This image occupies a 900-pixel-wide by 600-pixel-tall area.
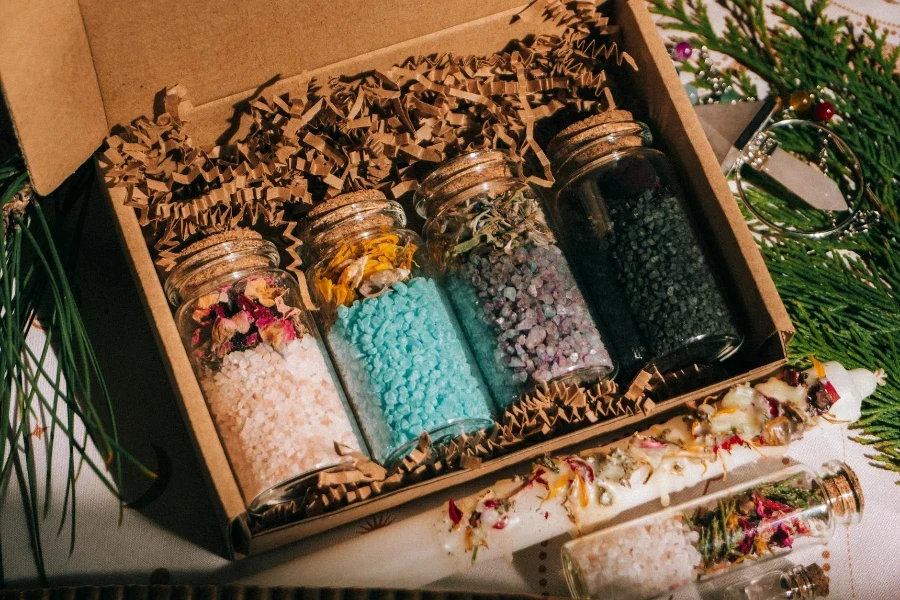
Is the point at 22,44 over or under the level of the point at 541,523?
over

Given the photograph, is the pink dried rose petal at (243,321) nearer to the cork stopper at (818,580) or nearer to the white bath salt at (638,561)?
the white bath salt at (638,561)

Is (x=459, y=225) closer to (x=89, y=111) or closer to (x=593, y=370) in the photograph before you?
(x=593, y=370)

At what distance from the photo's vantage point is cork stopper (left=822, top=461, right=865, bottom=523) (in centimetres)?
114

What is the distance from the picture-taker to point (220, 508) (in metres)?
1.00

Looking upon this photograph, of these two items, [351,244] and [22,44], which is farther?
[351,244]

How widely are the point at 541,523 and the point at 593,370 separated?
9.1 inches

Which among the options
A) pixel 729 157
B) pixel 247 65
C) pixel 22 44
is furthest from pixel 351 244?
pixel 729 157

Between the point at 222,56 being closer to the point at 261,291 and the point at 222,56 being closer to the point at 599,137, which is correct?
the point at 261,291

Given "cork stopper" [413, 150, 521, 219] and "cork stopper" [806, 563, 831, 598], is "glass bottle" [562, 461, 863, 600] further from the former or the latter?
"cork stopper" [413, 150, 521, 219]

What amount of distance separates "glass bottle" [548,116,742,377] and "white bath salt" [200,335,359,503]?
449 mm

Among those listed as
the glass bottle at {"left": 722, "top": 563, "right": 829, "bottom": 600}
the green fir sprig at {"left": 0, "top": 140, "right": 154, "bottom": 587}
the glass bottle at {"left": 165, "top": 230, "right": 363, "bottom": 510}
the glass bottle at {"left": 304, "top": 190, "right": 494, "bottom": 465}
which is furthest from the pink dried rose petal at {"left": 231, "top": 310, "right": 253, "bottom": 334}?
the glass bottle at {"left": 722, "top": 563, "right": 829, "bottom": 600}

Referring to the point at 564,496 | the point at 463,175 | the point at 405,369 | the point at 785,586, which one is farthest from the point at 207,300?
the point at 785,586

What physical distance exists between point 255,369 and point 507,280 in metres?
0.37

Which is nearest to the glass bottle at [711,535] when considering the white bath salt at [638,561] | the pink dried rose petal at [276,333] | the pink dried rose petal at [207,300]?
the white bath salt at [638,561]
